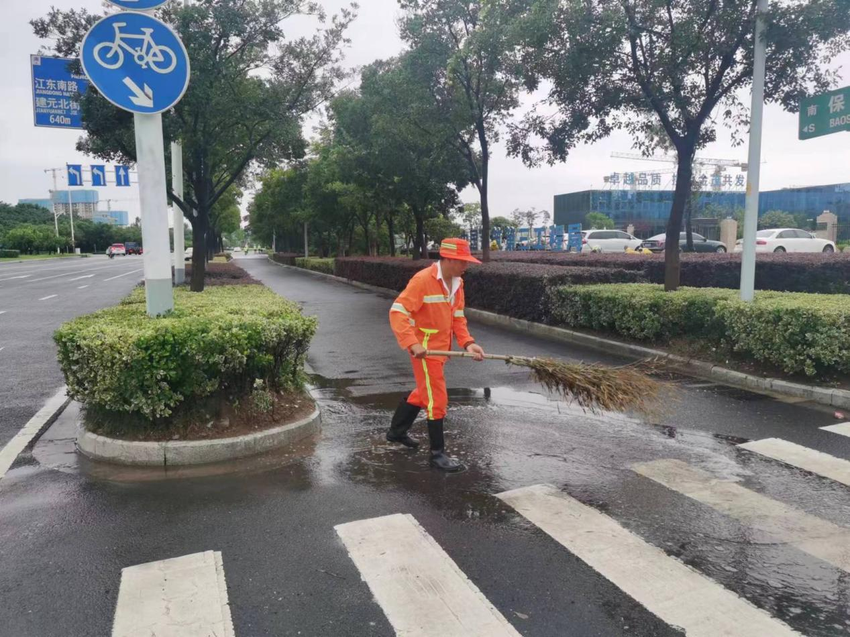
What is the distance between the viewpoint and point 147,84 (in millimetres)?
5402

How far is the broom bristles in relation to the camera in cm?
476

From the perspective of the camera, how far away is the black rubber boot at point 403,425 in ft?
16.4

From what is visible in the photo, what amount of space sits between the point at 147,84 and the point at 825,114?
7.88m

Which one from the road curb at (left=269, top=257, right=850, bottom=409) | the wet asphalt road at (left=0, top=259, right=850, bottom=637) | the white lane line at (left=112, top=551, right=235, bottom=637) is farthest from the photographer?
the road curb at (left=269, top=257, right=850, bottom=409)

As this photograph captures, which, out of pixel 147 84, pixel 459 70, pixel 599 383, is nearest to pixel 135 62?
pixel 147 84

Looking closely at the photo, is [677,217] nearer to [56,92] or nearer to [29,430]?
[29,430]

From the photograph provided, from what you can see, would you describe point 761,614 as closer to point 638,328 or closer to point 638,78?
point 638,328

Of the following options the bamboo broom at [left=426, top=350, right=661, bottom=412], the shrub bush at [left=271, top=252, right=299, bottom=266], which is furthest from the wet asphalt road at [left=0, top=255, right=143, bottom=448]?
the shrub bush at [left=271, top=252, right=299, bottom=266]

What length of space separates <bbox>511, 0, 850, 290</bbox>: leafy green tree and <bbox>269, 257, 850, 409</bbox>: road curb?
57.1 inches

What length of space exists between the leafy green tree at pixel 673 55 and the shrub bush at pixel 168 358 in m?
6.34

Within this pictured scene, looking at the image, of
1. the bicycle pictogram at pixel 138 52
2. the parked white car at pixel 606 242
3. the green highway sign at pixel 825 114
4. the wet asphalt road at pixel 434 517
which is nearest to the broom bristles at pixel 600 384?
the wet asphalt road at pixel 434 517

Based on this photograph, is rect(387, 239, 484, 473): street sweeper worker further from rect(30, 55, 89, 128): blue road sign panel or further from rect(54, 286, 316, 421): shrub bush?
rect(30, 55, 89, 128): blue road sign panel

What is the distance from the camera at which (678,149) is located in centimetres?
980

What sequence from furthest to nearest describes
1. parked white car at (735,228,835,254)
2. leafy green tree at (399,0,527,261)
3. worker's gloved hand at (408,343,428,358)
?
parked white car at (735,228,835,254)
leafy green tree at (399,0,527,261)
worker's gloved hand at (408,343,428,358)
